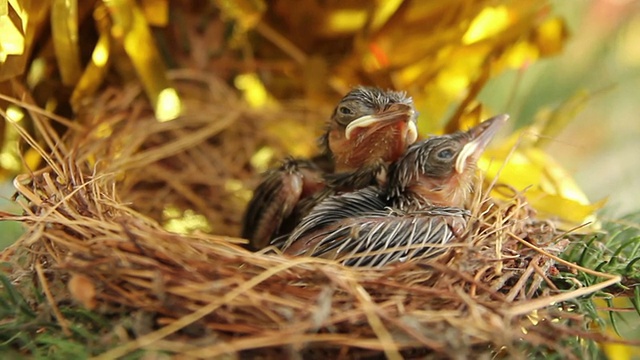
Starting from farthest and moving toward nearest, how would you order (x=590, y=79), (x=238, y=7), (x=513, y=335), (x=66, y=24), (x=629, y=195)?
(x=590, y=79) → (x=629, y=195) → (x=238, y=7) → (x=66, y=24) → (x=513, y=335)

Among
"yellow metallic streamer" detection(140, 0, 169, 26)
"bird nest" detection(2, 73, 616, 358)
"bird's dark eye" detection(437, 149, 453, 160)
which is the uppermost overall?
"yellow metallic streamer" detection(140, 0, 169, 26)

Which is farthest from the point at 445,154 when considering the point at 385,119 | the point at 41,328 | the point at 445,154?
the point at 41,328

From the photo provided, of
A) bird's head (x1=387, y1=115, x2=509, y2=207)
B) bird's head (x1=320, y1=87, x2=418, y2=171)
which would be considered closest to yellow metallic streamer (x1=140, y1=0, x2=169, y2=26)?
bird's head (x1=320, y1=87, x2=418, y2=171)

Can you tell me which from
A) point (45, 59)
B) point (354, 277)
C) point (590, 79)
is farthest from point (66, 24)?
point (590, 79)

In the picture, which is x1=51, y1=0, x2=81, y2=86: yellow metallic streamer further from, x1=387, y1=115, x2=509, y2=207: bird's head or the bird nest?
x1=387, y1=115, x2=509, y2=207: bird's head

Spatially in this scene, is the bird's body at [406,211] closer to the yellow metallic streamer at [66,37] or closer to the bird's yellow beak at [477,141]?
the bird's yellow beak at [477,141]

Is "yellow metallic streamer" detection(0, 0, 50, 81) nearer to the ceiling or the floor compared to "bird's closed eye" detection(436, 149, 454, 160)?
nearer to the ceiling

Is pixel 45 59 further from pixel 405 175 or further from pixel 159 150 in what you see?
pixel 405 175
